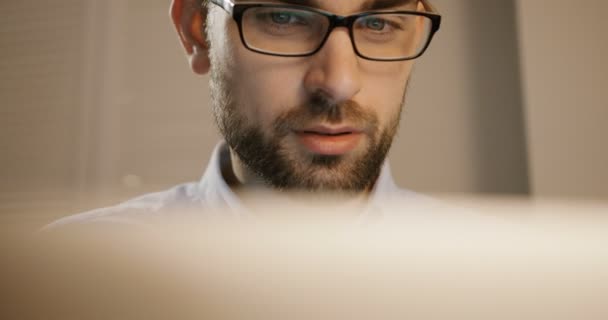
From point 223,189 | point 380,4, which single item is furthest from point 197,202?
point 380,4

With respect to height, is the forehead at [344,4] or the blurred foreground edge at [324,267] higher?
the forehead at [344,4]

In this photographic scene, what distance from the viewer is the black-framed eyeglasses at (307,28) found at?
66cm

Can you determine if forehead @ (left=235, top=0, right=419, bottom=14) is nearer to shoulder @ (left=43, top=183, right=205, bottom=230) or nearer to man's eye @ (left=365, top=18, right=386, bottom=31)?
man's eye @ (left=365, top=18, right=386, bottom=31)

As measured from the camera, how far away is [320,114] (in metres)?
0.68

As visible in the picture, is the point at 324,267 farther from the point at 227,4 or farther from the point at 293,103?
the point at 227,4

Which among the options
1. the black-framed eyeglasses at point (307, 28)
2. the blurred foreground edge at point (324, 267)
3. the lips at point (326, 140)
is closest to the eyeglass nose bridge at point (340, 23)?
the black-framed eyeglasses at point (307, 28)

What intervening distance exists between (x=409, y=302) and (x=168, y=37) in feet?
1.79

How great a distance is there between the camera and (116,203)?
2.30 ft

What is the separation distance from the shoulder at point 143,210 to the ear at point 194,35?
0.18 metres

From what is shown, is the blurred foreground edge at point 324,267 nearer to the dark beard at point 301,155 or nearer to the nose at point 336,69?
the dark beard at point 301,155

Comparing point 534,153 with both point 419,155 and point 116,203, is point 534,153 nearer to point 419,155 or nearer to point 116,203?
point 419,155

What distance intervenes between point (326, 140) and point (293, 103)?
72mm

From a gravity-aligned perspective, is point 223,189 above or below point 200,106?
below

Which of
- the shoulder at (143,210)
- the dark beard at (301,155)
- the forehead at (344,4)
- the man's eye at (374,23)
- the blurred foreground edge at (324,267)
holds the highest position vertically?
the forehead at (344,4)
